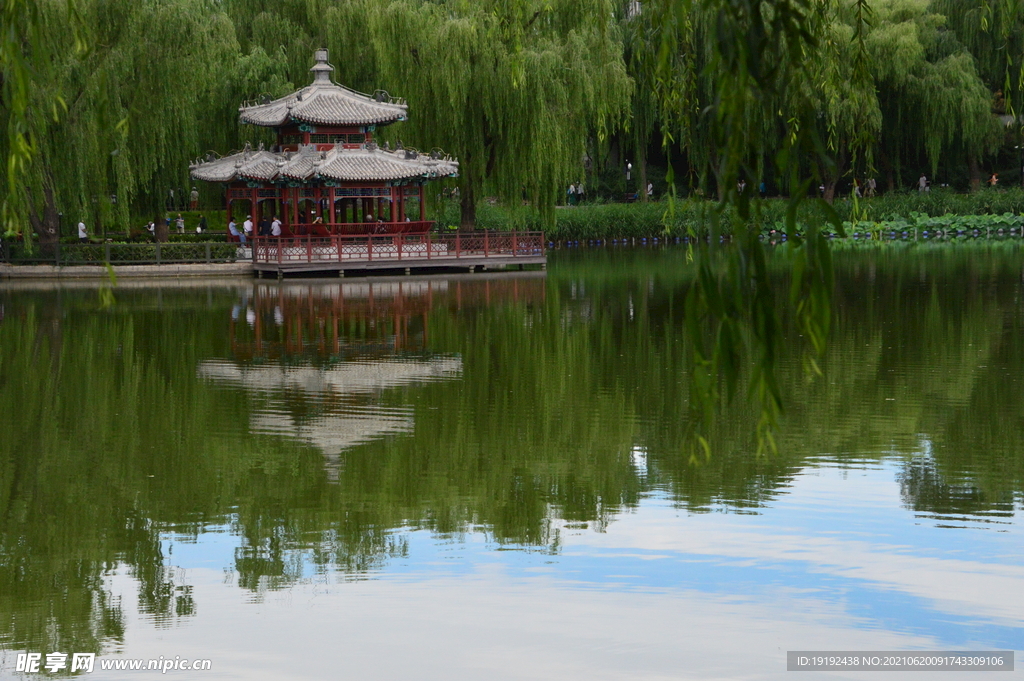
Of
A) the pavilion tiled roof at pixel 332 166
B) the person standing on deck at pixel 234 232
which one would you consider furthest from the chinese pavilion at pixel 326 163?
the person standing on deck at pixel 234 232

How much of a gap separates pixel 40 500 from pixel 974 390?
7.36 meters

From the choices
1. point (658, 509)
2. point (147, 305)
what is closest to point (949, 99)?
point (147, 305)

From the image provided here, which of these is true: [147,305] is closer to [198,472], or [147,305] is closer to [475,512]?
[198,472]

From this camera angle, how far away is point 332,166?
2956 cm

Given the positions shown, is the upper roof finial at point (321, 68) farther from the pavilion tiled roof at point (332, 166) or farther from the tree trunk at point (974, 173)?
the tree trunk at point (974, 173)

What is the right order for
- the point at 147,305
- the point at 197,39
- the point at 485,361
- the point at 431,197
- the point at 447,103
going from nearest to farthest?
the point at 485,361
the point at 147,305
the point at 197,39
the point at 447,103
the point at 431,197

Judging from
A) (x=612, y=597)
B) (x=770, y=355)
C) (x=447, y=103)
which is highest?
(x=447, y=103)

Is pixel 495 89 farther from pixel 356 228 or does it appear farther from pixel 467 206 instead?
pixel 356 228

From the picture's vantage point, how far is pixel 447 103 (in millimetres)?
30219

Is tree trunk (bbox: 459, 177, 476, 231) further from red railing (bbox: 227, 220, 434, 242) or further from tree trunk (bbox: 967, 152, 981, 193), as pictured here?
tree trunk (bbox: 967, 152, 981, 193)

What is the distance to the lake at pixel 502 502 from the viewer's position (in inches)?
217

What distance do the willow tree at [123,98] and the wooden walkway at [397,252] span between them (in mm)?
3160

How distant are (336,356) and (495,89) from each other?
1582cm

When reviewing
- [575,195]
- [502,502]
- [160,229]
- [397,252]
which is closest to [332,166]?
[397,252]
